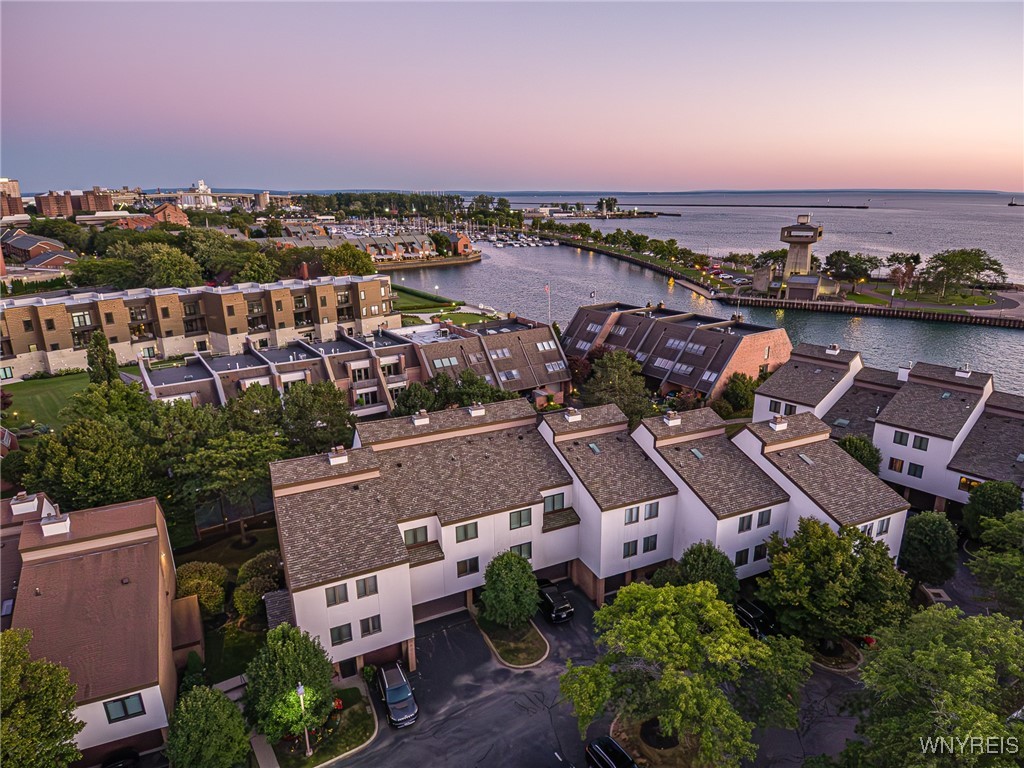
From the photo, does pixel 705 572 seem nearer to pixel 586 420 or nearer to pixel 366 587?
pixel 586 420

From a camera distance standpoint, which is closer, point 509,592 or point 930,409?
point 509,592

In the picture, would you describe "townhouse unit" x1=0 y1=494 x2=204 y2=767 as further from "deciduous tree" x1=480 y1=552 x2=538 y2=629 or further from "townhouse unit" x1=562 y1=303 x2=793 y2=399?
"townhouse unit" x1=562 y1=303 x2=793 y2=399

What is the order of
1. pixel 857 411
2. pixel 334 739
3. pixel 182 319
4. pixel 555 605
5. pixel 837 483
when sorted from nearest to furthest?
pixel 334 739
pixel 555 605
pixel 837 483
pixel 857 411
pixel 182 319

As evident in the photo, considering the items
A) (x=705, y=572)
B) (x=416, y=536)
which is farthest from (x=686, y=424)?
(x=416, y=536)

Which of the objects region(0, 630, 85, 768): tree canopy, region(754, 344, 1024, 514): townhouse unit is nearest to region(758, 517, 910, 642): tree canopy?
region(754, 344, 1024, 514): townhouse unit

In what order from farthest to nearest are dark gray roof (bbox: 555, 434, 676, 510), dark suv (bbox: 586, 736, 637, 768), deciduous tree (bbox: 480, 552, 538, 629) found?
dark gray roof (bbox: 555, 434, 676, 510), deciduous tree (bbox: 480, 552, 538, 629), dark suv (bbox: 586, 736, 637, 768)

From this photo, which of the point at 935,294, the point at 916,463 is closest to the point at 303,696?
the point at 916,463
